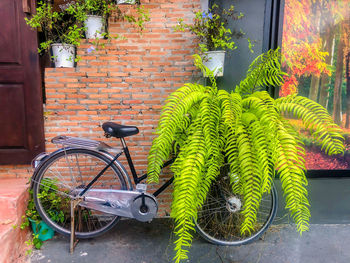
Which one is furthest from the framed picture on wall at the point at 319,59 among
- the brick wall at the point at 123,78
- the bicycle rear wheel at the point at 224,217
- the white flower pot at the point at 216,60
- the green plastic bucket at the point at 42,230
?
the green plastic bucket at the point at 42,230

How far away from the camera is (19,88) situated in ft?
10.7

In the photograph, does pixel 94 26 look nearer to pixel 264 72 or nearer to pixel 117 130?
pixel 117 130

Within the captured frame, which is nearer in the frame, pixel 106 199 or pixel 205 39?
pixel 106 199

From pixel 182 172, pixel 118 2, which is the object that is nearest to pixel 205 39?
Result: pixel 118 2

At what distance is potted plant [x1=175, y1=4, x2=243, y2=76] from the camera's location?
3.14m

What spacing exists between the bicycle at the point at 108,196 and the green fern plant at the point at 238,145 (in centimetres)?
42

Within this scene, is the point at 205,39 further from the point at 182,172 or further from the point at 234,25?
the point at 182,172

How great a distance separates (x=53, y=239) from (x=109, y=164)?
3.50 ft

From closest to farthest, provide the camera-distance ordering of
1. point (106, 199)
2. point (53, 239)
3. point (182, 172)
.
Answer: point (182, 172), point (106, 199), point (53, 239)

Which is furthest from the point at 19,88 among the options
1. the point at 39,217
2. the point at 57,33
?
the point at 39,217

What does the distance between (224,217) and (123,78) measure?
1.92m

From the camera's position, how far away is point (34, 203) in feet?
10.00

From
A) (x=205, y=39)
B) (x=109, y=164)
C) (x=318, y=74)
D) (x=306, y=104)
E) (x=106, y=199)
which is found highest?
(x=205, y=39)

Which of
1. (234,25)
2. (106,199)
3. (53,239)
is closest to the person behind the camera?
(106,199)
